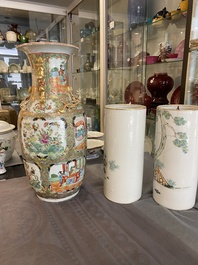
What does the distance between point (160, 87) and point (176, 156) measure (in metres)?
0.64

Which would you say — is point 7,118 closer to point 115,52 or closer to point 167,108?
point 115,52

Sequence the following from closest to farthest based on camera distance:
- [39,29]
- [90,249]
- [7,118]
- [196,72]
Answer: [90,249], [196,72], [7,118], [39,29]

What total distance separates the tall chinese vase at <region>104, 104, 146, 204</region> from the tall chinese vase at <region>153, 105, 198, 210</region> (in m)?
0.05

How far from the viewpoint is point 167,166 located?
0.50m

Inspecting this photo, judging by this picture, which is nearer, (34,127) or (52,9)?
(34,127)

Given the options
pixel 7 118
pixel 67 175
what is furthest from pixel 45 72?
pixel 7 118

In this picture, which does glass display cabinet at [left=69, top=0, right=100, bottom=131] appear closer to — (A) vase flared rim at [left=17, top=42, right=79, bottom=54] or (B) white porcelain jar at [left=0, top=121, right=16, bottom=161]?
(B) white porcelain jar at [left=0, top=121, right=16, bottom=161]

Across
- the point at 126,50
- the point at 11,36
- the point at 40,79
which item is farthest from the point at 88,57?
the point at 40,79

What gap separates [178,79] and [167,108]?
67 cm

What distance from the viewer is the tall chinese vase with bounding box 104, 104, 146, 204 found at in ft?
1.58

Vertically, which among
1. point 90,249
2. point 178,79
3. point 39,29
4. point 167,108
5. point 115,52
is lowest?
point 90,249

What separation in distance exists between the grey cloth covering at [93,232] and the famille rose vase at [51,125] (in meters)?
0.07

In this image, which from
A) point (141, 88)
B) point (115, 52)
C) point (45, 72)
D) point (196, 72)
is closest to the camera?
point (45, 72)

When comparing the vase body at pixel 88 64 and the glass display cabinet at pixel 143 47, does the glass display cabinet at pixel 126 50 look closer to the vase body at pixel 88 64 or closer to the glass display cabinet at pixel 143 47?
the glass display cabinet at pixel 143 47
